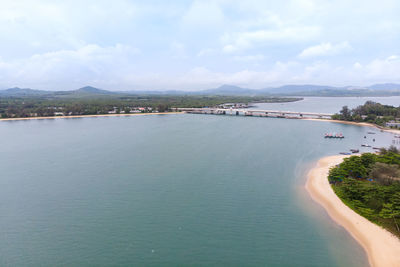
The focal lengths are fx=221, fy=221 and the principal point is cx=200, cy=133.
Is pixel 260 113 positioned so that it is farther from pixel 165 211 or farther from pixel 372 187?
pixel 165 211

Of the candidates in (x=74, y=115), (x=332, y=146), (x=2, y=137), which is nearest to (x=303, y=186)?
(x=332, y=146)

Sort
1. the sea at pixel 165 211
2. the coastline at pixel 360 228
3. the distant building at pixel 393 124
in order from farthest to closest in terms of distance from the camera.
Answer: the distant building at pixel 393 124 < the sea at pixel 165 211 < the coastline at pixel 360 228

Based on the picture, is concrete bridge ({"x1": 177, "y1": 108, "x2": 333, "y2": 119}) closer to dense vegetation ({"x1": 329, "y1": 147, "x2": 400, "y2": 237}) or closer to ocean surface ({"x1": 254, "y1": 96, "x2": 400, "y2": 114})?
ocean surface ({"x1": 254, "y1": 96, "x2": 400, "y2": 114})

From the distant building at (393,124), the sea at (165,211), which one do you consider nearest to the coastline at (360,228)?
the sea at (165,211)

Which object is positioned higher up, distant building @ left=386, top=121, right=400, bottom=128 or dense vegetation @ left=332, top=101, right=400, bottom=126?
dense vegetation @ left=332, top=101, right=400, bottom=126

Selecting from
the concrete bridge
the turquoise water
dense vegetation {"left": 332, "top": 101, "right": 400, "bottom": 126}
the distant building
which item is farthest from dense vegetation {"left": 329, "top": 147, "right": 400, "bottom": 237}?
the concrete bridge

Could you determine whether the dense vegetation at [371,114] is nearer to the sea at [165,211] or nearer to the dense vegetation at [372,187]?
the sea at [165,211]

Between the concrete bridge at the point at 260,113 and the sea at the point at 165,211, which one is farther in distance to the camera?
Answer: the concrete bridge at the point at 260,113
